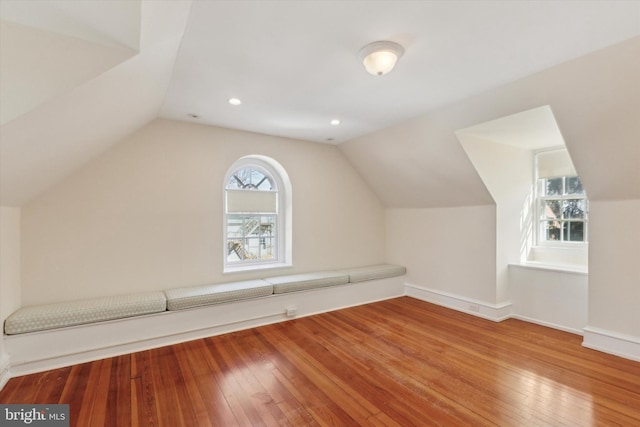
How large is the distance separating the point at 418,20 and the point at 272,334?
3086 millimetres

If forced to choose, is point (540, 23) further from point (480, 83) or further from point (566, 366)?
point (566, 366)

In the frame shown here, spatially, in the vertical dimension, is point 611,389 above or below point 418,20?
below

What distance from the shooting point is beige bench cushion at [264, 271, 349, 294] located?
3643 mm

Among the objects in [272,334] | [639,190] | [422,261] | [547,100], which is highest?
[547,100]

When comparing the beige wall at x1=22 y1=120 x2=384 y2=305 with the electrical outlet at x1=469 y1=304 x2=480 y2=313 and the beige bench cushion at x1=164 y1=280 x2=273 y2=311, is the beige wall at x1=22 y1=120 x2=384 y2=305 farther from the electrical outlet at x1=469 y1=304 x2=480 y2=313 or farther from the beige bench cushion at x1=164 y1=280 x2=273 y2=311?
the electrical outlet at x1=469 y1=304 x2=480 y2=313

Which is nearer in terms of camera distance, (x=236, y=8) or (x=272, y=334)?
(x=236, y=8)

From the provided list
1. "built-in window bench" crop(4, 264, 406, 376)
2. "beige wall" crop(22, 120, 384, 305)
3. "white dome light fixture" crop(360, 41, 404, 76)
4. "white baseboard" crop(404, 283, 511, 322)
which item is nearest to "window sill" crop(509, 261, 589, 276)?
"white baseboard" crop(404, 283, 511, 322)

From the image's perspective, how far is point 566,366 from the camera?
8.22 feet

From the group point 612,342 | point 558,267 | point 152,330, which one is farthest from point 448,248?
point 152,330

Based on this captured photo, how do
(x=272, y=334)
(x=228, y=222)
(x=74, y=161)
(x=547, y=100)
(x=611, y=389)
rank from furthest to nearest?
(x=228, y=222) < (x=272, y=334) < (x=74, y=161) < (x=547, y=100) < (x=611, y=389)

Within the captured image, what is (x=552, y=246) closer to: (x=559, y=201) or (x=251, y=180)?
(x=559, y=201)

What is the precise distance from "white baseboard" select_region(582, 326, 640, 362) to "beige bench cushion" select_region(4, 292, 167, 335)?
13.6 feet

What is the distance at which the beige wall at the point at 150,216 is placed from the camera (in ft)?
9.42

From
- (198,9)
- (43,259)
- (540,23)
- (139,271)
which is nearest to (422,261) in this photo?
(540,23)
